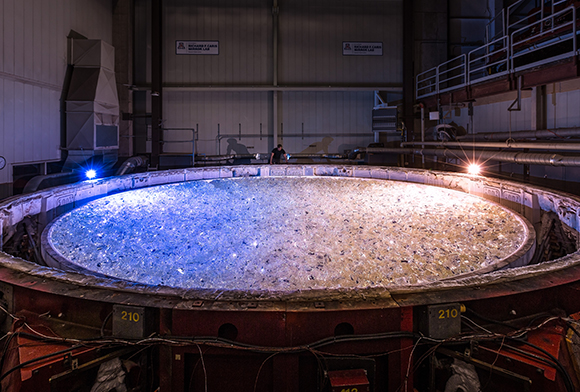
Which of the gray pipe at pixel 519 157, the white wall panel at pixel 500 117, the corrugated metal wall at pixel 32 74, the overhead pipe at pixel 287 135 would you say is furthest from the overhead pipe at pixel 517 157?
the corrugated metal wall at pixel 32 74

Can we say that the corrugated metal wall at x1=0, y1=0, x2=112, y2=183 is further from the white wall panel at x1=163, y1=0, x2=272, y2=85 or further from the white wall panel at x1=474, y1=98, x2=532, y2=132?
the white wall panel at x1=474, y1=98, x2=532, y2=132

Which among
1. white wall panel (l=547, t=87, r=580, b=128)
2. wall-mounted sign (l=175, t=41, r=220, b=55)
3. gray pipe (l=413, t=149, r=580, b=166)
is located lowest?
gray pipe (l=413, t=149, r=580, b=166)

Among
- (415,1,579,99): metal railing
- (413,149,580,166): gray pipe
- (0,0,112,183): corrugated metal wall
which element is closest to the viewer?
(413,149,580,166): gray pipe

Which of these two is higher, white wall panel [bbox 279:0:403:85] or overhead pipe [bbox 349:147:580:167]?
white wall panel [bbox 279:0:403:85]

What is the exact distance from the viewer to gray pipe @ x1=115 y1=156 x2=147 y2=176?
7.29 meters

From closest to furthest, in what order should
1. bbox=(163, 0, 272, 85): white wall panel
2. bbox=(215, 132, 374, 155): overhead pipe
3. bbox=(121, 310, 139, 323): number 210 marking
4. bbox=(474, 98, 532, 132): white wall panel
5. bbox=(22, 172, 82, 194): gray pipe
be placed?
bbox=(121, 310, 139, 323): number 210 marking < bbox=(22, 172, 82, 194): gray pipe < bbox=(474, 98, 532, 132): white wall panel < bbox=(163, 0, 272, 85): white wall panel < bbox=(215, 132, 374, 155): overhead pipe

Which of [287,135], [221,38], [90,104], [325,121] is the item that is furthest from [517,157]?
[221,38]

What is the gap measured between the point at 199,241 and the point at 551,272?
286 centimetres

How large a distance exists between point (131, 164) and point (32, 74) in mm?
2338

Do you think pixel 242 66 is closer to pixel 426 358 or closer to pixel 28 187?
pixel 28 187

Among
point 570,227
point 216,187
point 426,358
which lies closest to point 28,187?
point 216,187

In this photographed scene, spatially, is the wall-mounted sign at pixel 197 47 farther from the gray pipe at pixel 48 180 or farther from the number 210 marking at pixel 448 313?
the number 210 marking at pixel 448 313

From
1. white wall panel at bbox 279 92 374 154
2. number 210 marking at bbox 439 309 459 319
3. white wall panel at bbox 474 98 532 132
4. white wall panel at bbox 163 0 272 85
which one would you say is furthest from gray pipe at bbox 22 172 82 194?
white wall panel at bbox 474 98 532 132

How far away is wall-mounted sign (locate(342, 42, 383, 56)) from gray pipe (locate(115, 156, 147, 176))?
5721 mm
